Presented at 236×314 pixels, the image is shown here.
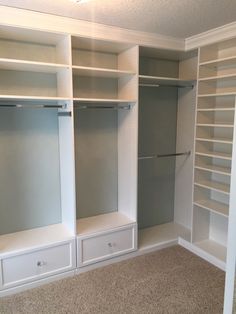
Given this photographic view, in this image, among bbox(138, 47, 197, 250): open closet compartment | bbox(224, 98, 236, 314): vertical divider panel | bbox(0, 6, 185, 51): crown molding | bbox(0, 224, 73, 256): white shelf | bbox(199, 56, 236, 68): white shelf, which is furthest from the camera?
bbox(138, 47, 197, 250): open closet compartment

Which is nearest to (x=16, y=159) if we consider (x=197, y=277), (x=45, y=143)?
(x=45, y=143)

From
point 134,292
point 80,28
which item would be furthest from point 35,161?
point 134,292

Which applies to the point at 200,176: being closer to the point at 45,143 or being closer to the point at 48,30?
the point at 45,143

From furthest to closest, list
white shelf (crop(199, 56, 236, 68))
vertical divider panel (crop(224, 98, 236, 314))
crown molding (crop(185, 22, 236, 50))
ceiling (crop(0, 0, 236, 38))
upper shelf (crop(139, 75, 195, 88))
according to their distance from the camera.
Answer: upper shelf (crop(139, 75, 195, 88))
white shelf (crop(199, 56, 236, 68))
crown molding (crop(185, 22, 236, 50))
ceiling (crop(0, 0, 236, 38))
vertical divider panel (crop(224, 98, 236, 314))

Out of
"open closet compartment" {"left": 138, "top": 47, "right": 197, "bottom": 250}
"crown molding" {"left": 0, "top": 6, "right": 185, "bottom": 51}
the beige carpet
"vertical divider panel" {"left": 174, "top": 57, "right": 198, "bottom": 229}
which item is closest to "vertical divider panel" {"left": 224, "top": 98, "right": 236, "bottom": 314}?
the beige carpet

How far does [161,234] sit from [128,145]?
126 centimetres

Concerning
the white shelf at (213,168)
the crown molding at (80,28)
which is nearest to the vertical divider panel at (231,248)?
the white shelf at (213,168)

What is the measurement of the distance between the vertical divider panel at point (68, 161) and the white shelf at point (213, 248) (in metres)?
1.51

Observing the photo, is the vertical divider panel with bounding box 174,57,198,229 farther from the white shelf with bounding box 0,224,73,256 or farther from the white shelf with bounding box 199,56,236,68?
the white shelf with bounding box 0,224,73,256

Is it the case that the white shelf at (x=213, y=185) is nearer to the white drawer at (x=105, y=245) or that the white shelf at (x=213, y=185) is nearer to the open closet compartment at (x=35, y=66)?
the white drawer at (x=105, y=245)

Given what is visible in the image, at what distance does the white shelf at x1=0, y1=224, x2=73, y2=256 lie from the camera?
2.50m

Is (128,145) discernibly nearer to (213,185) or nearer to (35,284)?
(213,185)

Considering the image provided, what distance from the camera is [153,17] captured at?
2.37 meters

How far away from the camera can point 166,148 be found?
364 cm
